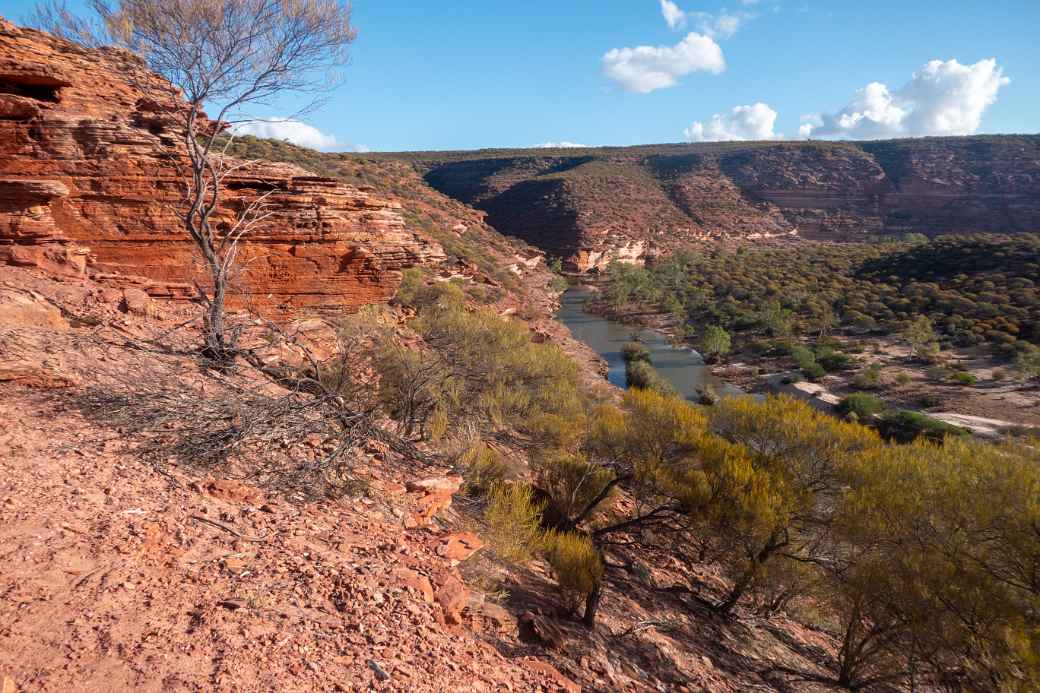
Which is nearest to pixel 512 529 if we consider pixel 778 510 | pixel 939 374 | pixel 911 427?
pixel 778 510

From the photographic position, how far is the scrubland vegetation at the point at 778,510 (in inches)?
209

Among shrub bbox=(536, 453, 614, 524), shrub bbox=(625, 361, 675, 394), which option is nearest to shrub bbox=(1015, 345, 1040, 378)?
shrub bbox=(625, 361, 675, 394)

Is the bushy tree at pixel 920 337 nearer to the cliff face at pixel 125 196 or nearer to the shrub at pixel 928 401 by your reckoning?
the shrub at pixel 928 401

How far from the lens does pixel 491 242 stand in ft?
140

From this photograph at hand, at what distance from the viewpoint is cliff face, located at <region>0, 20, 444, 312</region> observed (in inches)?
338

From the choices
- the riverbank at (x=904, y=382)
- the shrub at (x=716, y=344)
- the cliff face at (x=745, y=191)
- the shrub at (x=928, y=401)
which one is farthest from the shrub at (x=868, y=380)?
the cliff face at (x=745, y=191)

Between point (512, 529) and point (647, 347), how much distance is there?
94.1ft

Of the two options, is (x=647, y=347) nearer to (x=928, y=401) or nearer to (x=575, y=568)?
(x=928, y=401)

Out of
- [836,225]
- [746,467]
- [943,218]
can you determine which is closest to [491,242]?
[746,467]

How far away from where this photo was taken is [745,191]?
250 feet

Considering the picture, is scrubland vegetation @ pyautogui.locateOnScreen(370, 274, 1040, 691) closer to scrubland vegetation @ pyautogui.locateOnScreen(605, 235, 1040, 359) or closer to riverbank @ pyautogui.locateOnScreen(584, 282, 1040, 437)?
riverbank @ pyautogui.locateOnScreen(584, 282, 1040, 437)

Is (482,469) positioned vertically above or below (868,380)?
above

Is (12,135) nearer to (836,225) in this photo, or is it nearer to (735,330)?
(735,330)

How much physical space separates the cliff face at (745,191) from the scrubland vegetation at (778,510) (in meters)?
48.5
